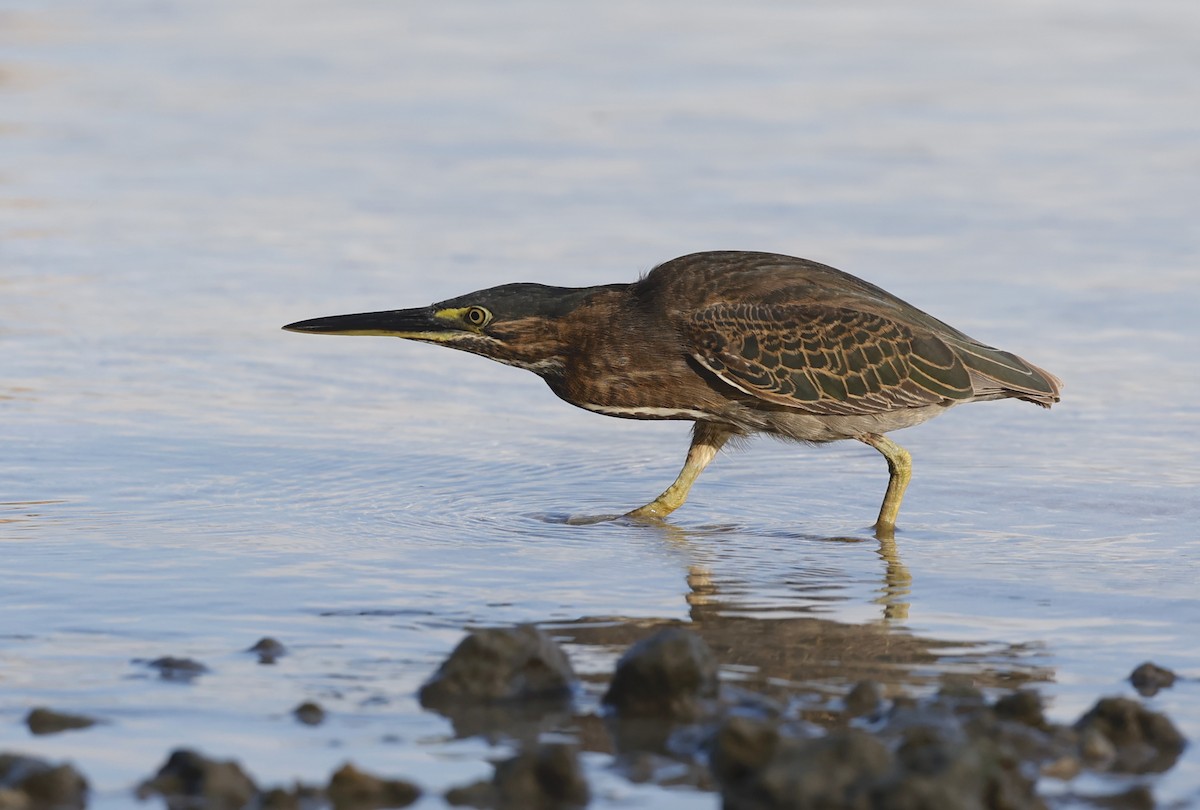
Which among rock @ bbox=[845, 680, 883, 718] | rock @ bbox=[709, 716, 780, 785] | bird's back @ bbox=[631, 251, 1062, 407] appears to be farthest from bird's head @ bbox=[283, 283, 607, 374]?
rock @ bbox=[709, 716, 780, 785]

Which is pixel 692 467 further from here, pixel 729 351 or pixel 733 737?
pixel 733 737

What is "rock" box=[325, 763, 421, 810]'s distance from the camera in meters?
4.66

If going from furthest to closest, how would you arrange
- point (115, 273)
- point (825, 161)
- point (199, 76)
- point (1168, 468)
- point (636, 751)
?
point (199, 76) < point (825, 161) < point (115, 273) < point (1168, 468) < point (636, 751)

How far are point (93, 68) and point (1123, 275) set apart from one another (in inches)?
416

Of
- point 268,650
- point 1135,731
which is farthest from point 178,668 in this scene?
point 1135,731

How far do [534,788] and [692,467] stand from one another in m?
4.11

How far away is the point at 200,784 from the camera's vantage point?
4.60 meters

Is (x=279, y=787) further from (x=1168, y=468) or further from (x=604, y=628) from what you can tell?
(x=1168, y=468)

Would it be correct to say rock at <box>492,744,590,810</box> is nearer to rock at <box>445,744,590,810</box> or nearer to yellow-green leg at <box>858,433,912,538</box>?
rock at <box>445,744,590,810</box>

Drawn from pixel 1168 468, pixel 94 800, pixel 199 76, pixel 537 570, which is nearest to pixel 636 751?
pixel 94 800

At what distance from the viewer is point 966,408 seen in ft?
34.4

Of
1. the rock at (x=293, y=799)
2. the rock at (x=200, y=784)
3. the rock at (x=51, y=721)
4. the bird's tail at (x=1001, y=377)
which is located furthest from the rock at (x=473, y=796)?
the bird's tail at (x=1001, y=377)

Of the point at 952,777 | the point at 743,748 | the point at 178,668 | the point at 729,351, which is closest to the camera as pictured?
the point at 952,777

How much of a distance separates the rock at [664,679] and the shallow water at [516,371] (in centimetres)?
46
